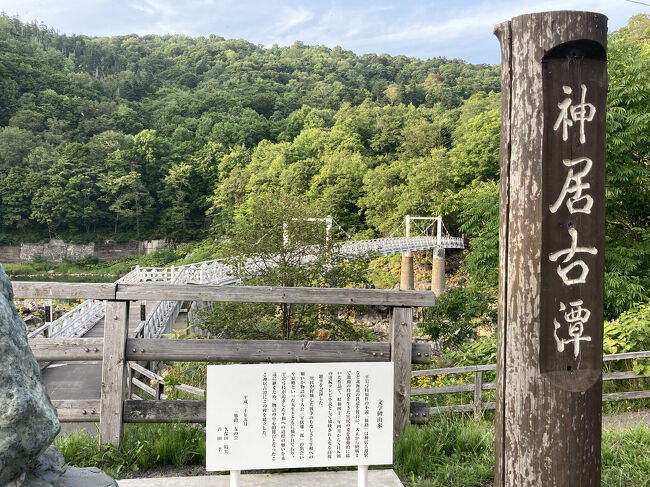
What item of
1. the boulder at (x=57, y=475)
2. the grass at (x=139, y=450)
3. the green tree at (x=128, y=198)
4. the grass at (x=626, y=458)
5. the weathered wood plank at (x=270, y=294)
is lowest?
the grass at (x=626, y=458)

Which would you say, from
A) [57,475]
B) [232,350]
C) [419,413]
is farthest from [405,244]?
[57,475]

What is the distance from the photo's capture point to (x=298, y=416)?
1.83 metres

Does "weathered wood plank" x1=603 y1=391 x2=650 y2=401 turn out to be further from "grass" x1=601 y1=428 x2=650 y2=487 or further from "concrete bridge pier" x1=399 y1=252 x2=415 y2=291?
"concrete bridge pier" x1=399 y1=252 x2=415 y2=291

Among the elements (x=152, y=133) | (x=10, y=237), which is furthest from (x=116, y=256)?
(x=152, y=133)

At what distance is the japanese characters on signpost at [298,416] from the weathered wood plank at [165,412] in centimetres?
64

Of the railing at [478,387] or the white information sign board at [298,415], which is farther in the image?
the railing at [478,387]

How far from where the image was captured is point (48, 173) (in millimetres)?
42656

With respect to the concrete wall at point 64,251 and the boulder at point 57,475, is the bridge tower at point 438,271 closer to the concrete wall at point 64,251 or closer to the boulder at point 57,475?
the boulder at point 57,475

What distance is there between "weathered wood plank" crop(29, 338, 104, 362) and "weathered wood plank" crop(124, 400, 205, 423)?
0.93ft

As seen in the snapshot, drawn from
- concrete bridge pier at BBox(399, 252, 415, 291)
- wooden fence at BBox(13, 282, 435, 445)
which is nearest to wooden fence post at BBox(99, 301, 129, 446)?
wooden fence at BBox(13, 282, 435, 445)

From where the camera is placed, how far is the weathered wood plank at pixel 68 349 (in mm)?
2404

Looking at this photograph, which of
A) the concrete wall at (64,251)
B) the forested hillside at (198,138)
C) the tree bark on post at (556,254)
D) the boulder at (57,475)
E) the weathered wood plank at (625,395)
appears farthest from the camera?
the concrete wall at (64,251)

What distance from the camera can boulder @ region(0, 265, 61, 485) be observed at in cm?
131

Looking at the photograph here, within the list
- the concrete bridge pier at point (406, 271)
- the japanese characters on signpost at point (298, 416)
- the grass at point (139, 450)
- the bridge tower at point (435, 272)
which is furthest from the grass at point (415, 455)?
the concrete bridge pier at point (406, 271)
